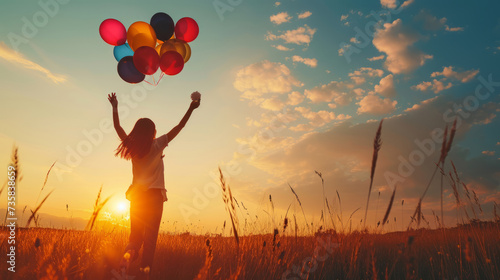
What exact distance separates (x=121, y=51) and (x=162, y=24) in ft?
2.97

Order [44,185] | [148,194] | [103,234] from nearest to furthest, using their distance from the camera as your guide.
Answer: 1. [44,185]
2. [148,194]
3. [103,234]

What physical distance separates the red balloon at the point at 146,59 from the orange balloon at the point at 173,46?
0.87ft

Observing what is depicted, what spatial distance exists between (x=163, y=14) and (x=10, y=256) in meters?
4.25

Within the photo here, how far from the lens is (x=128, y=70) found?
194 inches

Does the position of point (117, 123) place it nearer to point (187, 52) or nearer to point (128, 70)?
point (128, 70)

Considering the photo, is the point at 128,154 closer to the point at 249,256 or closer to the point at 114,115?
the point at 114,115

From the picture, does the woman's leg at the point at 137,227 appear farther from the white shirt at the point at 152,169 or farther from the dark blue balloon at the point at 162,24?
the dark blue balloon at the point at 162,24

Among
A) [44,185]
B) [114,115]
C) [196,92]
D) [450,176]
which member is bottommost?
[44,185]

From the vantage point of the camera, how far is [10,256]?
11.7 feet

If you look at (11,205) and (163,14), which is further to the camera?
(163,14)

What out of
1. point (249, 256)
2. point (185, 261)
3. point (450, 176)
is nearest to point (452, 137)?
point (450, 176)

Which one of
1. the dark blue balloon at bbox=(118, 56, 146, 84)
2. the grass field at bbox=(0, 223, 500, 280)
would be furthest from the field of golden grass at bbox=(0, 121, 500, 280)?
the dark blue balloon at bbox=(118, 56, 146, 84)

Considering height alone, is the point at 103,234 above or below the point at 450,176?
below

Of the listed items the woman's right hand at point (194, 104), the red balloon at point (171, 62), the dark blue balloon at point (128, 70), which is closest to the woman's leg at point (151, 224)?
the woman's right hand at point (194, 104)
